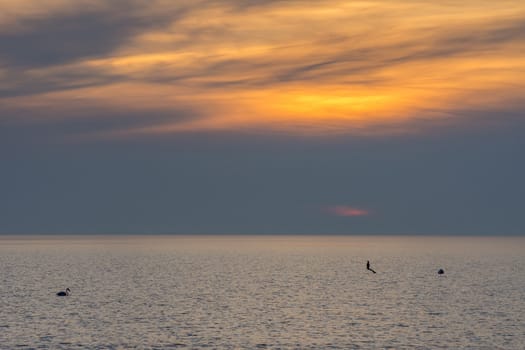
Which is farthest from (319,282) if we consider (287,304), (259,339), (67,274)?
(259,339)

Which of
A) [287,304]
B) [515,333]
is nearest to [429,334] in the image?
[515,333]

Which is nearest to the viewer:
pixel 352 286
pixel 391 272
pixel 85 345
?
pixel 85 345

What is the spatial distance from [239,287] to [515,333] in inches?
2235

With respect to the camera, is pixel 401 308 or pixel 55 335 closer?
pixel 55 335

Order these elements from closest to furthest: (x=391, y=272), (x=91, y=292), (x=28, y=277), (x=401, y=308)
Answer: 1. (x=401, y=308)
2. (x=91, y=292)
3. (x=28, y=277)
4. (x=391, y=272)

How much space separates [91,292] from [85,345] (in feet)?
168

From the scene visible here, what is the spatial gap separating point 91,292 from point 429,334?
59.3 metres

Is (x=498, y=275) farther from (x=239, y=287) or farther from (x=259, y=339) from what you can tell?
(x=259, y=339)

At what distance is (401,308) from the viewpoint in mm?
91375

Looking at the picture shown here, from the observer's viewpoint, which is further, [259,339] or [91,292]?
[91,292]

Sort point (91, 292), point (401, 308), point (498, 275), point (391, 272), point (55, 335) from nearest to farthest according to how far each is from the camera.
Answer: point (55, 335) < point (401, 308) < point (91, 292) < point (498, 275) < point (391, 272)

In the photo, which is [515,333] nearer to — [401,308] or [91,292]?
[401,308]

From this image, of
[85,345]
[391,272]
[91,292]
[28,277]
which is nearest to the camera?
[85,345]

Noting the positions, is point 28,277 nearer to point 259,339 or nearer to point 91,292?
point 91,292
